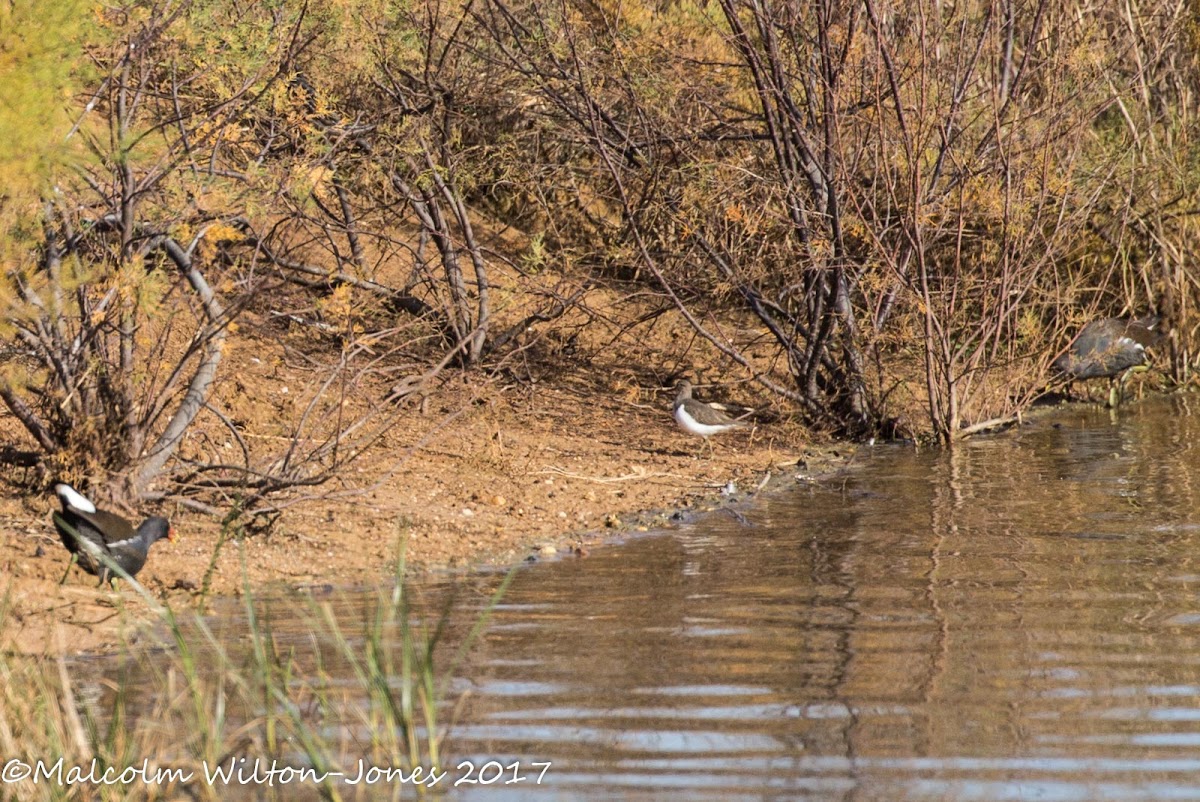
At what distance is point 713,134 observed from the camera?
11766mm

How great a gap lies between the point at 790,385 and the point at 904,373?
3.19 ft

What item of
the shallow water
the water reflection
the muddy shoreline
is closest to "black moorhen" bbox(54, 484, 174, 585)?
the muddy shoreline

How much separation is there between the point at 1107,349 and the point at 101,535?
342 inches

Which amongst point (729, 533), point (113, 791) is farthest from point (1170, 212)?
point (113, 791)

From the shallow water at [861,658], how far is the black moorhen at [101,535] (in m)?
1.59

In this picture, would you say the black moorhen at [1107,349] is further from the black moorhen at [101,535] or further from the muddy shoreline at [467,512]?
the black moorhen at [101,535]

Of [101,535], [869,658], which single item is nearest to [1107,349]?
[869,658]

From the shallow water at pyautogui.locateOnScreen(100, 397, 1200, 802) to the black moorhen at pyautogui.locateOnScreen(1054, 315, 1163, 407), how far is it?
3142mm

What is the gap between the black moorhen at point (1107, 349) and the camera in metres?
12.4

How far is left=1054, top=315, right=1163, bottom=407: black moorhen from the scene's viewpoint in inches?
490

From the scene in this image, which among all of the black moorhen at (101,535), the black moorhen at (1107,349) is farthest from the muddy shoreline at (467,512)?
the black moorhen at (1107,349)

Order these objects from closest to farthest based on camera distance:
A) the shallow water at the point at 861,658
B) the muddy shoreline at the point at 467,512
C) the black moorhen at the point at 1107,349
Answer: the shallow water at the point at 861,658 → the muddy shoreline at the point at 467,512 → the black moorhen at the point at 1107,349

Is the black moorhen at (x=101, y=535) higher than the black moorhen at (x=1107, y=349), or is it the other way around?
the black moorhen at (x=101, y=535)

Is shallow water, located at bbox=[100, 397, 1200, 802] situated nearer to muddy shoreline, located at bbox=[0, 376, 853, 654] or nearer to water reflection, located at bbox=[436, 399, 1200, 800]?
water reflection, located at bbox=[436, 399, 1200, 800]
